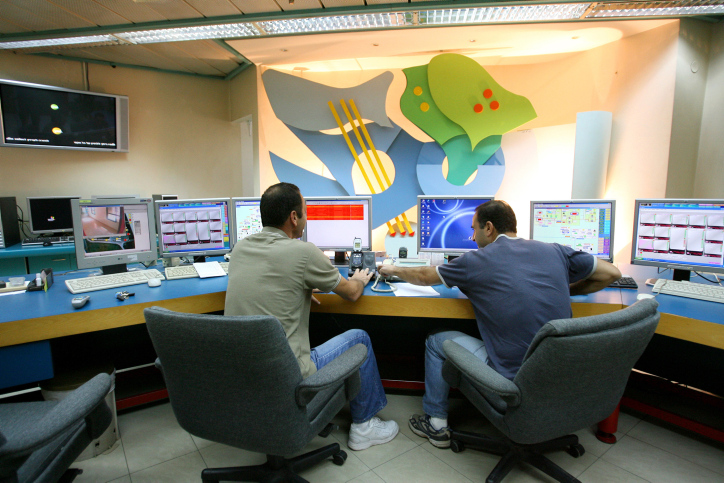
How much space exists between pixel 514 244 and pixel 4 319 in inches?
82.9

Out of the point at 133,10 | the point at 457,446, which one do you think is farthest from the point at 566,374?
the point at 133,10

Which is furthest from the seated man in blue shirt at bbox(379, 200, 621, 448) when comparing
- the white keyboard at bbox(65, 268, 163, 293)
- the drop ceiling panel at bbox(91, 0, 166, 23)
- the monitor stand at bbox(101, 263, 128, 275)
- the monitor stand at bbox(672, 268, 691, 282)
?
the drop ceiling panel at bbox(91, 0, 166, 23)

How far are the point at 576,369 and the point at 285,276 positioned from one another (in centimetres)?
106

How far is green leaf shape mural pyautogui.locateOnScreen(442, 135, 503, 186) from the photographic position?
13.1 ft

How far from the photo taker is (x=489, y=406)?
1.47 meters

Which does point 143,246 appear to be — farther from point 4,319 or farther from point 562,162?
point 562,162

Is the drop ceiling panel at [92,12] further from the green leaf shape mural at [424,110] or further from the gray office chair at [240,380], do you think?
the gray office chair at [240,380]

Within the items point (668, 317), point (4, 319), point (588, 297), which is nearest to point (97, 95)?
point (4, 319)

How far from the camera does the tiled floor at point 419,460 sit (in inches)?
66.6

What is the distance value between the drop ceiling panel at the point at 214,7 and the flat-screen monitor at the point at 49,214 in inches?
95.7

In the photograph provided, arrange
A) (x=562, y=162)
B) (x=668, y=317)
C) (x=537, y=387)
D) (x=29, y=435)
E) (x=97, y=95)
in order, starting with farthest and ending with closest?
1. (x=97, y=95)
2. (x=562, y=162)
3. (x=668, y=317)
4. (x=537, y=387)
5. (x=29, y=435)

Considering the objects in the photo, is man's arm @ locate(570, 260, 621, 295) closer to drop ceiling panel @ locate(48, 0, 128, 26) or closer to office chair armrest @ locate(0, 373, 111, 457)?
office chair armrest @ locate(0, 373, 111, 457)

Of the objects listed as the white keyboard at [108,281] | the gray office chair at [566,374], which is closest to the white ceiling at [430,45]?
the white keyboard at [108,281]

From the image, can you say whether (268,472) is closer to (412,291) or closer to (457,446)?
(457,446)
